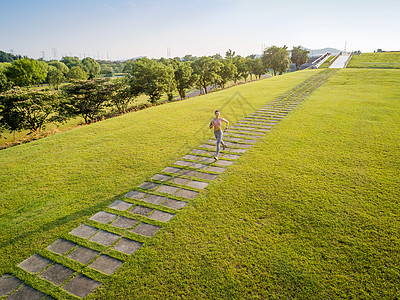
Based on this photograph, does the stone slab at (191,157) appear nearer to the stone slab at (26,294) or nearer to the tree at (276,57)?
the stone slab at (26,294)

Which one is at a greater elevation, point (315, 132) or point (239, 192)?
point (315, 132)

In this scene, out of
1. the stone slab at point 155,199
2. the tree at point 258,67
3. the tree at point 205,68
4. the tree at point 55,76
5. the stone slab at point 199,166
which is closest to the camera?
the stone slab at point 155,199

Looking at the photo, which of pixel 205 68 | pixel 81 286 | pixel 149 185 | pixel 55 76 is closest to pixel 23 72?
pixel 55 76

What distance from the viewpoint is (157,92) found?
2775 cm

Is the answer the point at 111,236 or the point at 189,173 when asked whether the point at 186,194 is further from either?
the point at 111,236

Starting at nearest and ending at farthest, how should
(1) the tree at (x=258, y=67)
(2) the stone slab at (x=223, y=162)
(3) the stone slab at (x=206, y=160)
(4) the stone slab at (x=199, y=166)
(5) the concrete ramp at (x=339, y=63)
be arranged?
(4) the stone slab at (x=199, y=166), (2) the stone slab at (x=223, y=162), (3) the stone slab at (x=206, y=160), (5) the concrete ramp at (x=339, y=63), (1) the tree at (x=258, y=67)

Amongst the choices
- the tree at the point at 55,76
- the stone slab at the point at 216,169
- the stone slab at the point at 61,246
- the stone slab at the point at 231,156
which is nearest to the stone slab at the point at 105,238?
the stone slab at the point at 61,246

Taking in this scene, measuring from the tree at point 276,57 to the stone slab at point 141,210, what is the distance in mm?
55817

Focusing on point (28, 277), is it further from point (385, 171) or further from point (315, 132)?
point (315, 132)

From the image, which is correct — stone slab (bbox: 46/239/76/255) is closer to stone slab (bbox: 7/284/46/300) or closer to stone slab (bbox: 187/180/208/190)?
stone slab (bbox: 7/284/46/300)

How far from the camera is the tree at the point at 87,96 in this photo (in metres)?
21.5

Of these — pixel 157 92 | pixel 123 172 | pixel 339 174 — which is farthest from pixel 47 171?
pixel 157 92

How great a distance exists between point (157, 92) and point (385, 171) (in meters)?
24.7

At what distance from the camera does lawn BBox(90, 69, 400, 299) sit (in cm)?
396
